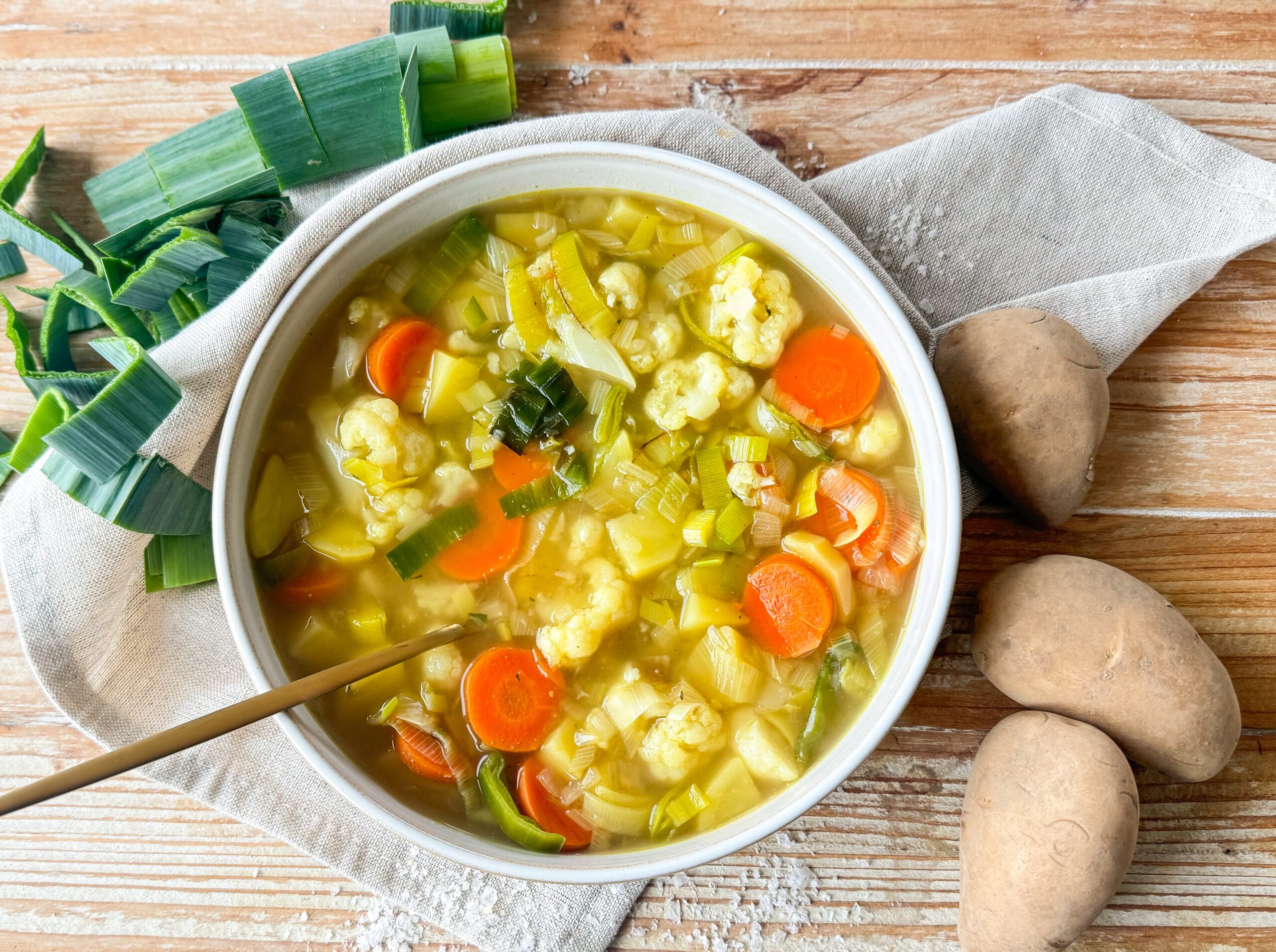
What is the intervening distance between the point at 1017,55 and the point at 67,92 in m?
2.82

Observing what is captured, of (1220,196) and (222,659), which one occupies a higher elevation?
(1220,196)

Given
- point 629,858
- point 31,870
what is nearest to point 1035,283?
point 629,858

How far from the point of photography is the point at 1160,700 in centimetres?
231

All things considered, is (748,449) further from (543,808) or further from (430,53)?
(430,53)

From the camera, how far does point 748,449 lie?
7.85ft

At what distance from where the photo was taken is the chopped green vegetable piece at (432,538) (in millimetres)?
2365

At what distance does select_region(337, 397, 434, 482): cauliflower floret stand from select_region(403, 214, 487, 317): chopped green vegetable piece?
286 millimetres

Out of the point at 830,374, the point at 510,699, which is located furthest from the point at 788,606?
the point at 510,699

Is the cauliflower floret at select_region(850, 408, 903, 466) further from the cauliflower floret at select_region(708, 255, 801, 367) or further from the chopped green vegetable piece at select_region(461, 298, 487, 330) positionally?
the chopped green vegetable piece at select_region(461, 298, 487, 330)

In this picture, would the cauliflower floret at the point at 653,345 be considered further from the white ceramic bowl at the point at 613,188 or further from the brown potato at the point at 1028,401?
the brown potato at the point at 1028,401

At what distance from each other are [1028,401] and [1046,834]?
43.0 inches

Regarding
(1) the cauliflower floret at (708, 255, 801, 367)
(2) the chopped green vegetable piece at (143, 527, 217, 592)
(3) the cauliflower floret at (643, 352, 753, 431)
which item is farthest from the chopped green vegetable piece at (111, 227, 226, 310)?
(1) the cauliflower floret at (708, 255, 801, 367)

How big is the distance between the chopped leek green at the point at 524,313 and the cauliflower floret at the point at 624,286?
0.63 ft

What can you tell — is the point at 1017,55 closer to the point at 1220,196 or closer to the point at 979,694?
the point at 1220,196
